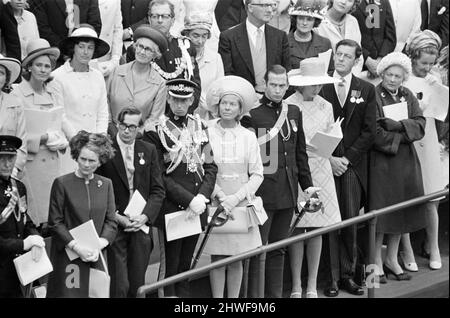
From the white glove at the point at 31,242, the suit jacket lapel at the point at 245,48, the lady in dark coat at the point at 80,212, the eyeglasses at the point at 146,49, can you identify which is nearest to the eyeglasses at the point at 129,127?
the lady in dark coat at the point at 80,212

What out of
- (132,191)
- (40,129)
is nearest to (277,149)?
(132,191)

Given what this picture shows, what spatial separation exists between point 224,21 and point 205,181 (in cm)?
278

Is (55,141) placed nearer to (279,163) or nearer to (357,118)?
(279,163)

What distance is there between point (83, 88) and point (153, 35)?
706mm

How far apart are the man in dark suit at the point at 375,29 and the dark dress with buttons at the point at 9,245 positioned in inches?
187

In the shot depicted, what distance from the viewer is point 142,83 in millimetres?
10039

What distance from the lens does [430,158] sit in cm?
1210

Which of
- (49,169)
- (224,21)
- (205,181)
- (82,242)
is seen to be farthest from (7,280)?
(224,21)

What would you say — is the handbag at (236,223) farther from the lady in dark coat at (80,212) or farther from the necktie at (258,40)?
the necktie at (258,40)

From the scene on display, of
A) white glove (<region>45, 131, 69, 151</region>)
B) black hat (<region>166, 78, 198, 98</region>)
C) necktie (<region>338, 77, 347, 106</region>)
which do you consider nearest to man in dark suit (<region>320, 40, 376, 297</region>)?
necktie (<region>338, 77, 347, 106</region>)

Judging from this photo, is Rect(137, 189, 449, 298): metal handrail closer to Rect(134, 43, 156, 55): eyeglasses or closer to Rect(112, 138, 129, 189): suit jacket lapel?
Rect(112, 138, 129, 189): suit jacket lapel

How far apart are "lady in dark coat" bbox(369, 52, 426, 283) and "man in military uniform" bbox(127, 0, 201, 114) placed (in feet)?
6.42

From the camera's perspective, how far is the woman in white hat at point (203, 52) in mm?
10422

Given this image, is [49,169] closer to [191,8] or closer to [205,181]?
[205,181]
